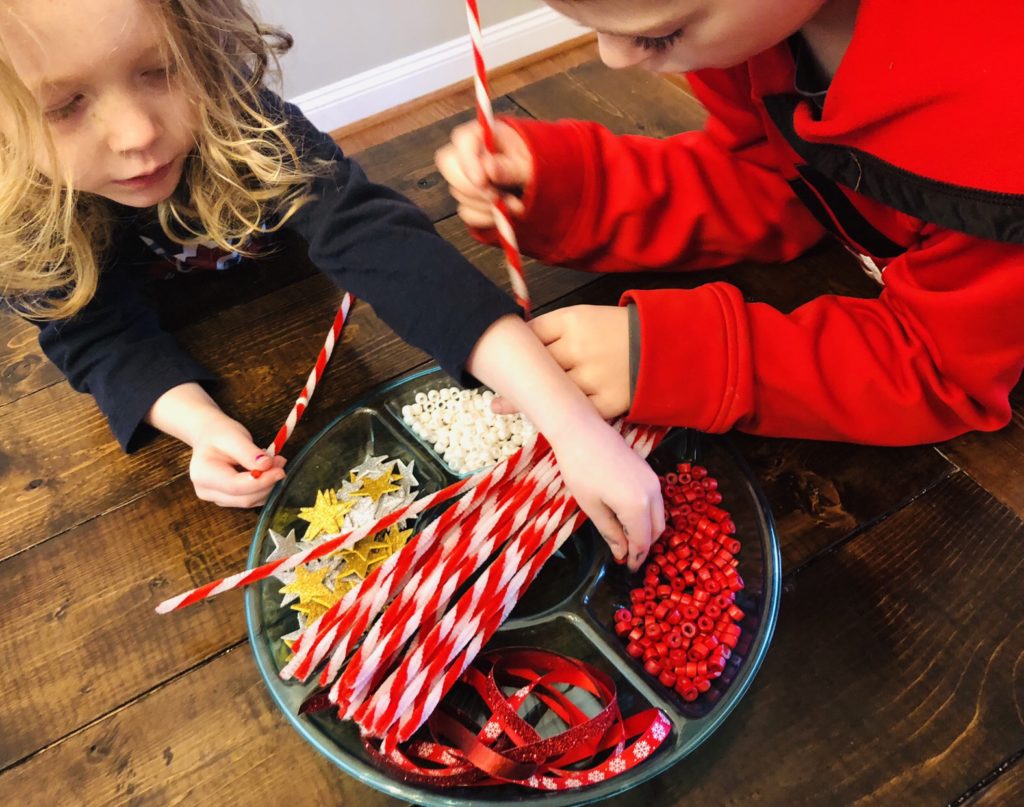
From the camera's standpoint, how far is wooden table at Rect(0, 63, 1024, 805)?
0.58 m

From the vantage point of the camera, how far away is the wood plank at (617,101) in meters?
1.06

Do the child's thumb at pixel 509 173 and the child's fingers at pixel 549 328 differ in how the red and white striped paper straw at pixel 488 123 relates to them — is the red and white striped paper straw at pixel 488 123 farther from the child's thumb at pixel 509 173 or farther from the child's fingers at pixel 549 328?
the child's thumb at pixel 509 173

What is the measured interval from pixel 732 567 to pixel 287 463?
409 millimetres

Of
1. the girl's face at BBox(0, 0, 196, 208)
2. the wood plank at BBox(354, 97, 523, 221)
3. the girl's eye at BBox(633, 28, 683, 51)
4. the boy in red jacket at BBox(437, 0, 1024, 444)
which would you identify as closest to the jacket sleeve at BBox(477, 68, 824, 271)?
the boy in red jacket at BBox(437, 0, 1024, 444)

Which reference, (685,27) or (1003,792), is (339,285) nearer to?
(685,27)

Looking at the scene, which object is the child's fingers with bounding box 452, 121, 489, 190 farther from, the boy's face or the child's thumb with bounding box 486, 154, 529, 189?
the boy's face

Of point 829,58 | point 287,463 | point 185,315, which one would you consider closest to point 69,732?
point 287,463

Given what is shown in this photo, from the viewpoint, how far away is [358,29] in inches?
70.9

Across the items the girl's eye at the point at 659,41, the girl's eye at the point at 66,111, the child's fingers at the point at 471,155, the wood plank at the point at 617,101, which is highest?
the girl's eye at the point at 659,41

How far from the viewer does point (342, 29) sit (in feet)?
5.83

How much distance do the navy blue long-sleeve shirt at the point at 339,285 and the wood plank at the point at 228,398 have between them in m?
0.03

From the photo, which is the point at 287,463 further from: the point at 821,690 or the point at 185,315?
the point at 821,690

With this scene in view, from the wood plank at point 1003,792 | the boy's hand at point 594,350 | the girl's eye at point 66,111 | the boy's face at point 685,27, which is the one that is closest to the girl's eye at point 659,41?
the boy's face at point 685,27

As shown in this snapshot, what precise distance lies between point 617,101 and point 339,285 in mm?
494
